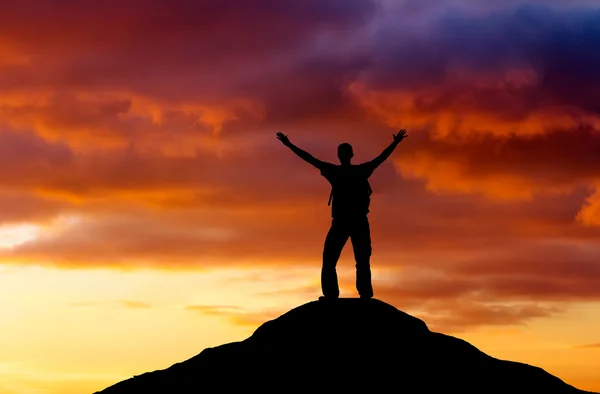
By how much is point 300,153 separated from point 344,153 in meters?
1.30

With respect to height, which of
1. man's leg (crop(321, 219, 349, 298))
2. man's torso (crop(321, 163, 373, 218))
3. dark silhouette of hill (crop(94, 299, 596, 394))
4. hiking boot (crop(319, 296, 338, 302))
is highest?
man's torso (crop(321, 163, 373, 218))

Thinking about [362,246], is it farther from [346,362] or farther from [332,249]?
[346,362]

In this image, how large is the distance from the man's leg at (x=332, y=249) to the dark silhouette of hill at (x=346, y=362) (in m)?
1.06

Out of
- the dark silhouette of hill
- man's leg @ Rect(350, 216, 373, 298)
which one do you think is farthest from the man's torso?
the dark silhouette of hill

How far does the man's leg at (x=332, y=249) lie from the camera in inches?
1188

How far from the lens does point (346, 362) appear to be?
2995 centimetres

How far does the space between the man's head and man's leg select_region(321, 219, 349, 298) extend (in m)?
1.82

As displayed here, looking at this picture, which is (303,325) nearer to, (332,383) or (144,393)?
(332,383)

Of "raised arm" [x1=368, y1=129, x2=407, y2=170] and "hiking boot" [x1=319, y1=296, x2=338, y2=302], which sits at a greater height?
"raised arm" [x1=368, y1=129, x2=407, y2=170]

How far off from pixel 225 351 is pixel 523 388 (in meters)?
9.54

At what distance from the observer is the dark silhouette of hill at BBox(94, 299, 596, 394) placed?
29.7 meters

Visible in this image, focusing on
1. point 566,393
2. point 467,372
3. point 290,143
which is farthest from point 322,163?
point 566,393

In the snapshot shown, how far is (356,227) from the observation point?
3011cm

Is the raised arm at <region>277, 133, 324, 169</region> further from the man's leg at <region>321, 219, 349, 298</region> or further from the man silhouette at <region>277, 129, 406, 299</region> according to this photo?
the man's leg at <region>321, 219, 349, 298</region>
